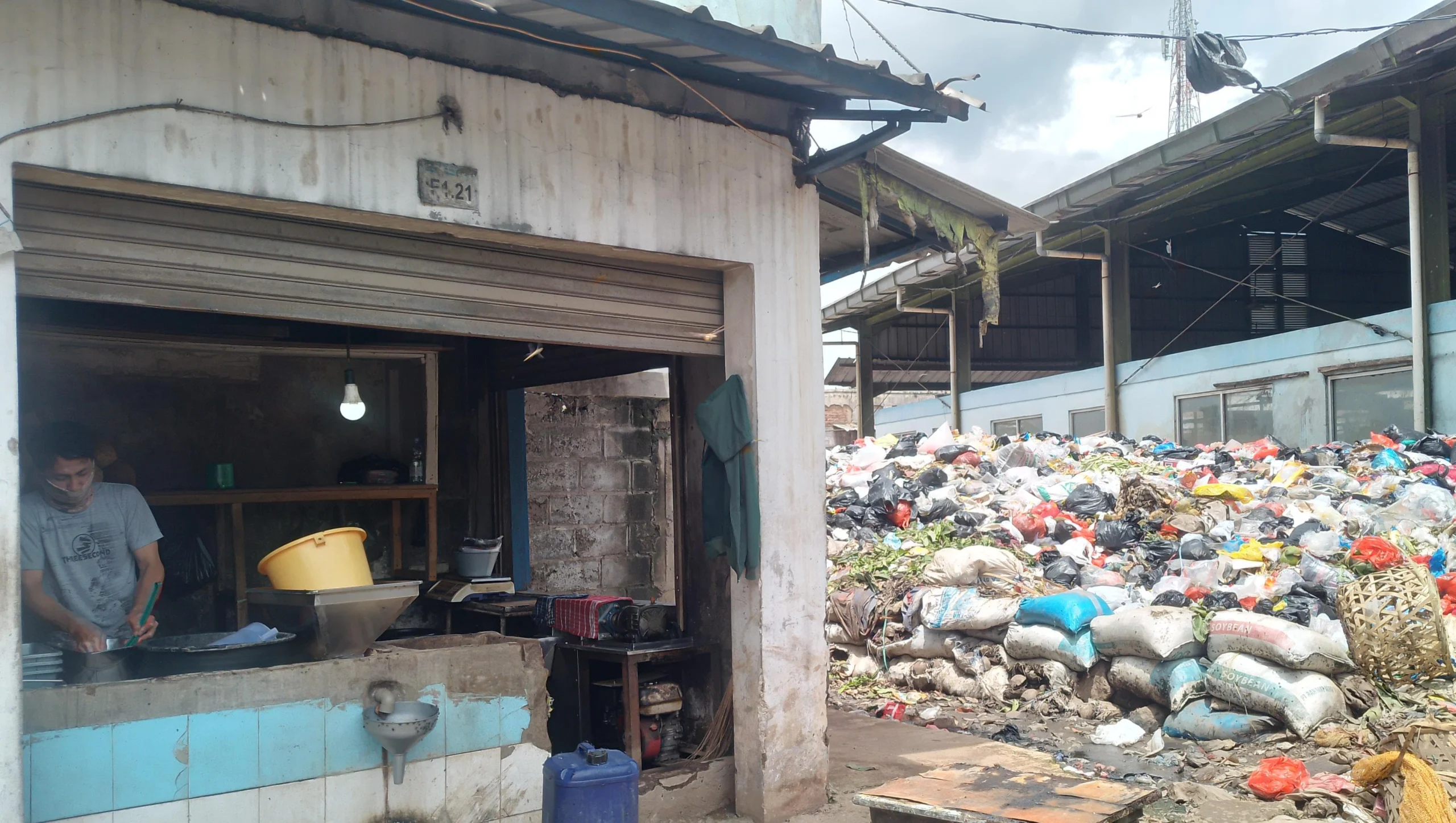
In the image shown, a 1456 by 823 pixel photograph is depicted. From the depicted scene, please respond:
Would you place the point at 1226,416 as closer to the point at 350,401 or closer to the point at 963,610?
the point at 963,610

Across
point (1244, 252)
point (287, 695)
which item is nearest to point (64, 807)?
point (287, 695)

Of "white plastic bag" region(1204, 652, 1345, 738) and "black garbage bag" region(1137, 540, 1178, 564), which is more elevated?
"black garbage bag" region(1137, 540, 1178, 564)

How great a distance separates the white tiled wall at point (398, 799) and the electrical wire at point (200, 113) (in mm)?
2427

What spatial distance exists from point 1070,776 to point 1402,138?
37.9 ft

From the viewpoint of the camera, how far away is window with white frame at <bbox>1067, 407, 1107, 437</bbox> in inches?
733

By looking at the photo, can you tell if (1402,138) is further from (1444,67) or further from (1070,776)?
(1070,776)

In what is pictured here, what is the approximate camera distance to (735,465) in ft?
18.3

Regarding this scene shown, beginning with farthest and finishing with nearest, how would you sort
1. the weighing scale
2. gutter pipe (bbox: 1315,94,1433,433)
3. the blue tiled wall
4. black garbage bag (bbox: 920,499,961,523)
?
gutter pipe (bbox: 1315,94,1433,433) → black garbage bag (bbox: 920,499,961,523) → the weighing scale → the blue tiled wall

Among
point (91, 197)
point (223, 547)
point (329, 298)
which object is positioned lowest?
point (223, 547)

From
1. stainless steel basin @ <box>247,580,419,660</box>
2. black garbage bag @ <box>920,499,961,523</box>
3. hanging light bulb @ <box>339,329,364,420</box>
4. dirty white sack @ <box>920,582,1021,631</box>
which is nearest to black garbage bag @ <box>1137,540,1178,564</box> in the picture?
dirty white sack @ <box>920,582,1021,631</box>

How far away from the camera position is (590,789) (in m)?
4.33

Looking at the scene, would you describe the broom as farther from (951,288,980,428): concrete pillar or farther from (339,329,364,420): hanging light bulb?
(951,288,980,428): concrete pillar

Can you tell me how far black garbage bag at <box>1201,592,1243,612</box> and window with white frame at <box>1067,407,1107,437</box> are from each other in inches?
406

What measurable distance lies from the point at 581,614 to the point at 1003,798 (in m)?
2.95
